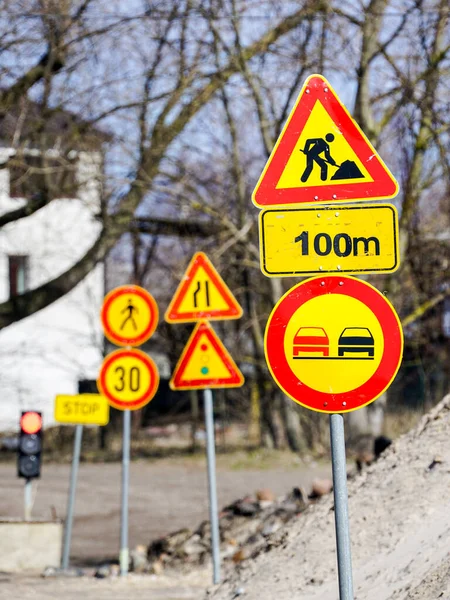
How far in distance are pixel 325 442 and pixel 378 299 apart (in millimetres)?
19873

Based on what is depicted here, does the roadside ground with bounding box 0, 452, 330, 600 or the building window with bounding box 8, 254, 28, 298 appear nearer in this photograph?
the roadside ground with bounding box 0, 452, 330, 600

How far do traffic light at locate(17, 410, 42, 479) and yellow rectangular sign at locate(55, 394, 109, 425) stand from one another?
0.28 metres

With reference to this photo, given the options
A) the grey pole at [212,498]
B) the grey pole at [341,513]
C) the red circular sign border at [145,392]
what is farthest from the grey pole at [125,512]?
the grey pole at [341,513]

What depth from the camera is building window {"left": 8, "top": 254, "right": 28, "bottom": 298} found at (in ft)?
118

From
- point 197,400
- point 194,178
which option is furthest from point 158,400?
point 194,178

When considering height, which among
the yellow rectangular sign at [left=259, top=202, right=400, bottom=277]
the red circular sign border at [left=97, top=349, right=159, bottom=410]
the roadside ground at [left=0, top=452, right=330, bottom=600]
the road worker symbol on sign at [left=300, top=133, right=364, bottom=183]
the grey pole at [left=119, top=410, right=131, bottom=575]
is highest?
the road worker symbol on sign at [left=300, top=133, right=364, bottom=183]

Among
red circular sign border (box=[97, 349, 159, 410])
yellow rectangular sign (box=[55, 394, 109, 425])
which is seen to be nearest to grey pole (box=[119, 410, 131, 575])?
red circular sign border (box=[97, 349, 159, 410])

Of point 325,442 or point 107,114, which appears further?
point 325,442

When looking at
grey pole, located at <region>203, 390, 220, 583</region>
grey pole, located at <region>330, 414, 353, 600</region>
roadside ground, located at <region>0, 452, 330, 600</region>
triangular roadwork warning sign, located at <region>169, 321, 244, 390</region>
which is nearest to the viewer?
grey pole, located at <region>330, 414, 353, 600</region>

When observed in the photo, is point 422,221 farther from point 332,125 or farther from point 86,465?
point 332,125

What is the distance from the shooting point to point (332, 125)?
4578mm

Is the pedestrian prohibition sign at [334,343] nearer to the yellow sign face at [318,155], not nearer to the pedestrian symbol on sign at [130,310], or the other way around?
the yellow sign face at [318,155]

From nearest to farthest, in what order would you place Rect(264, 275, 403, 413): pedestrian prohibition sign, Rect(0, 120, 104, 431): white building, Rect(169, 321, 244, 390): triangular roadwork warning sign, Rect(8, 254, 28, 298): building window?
Rect(264, 275, 403, 413): pedestrian prohibition sign, Rect(169, 321, 244, 390): triangular roadwork warning sign, Rect(0, 120, 104, 431): white building, Rect(8, 254, 28, 298): building window

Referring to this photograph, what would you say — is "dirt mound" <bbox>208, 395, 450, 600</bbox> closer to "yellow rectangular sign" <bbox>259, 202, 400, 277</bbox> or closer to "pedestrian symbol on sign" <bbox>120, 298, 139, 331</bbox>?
"yellow rectangular sign" <bbox>259, 202, 400, 277</bbox>
